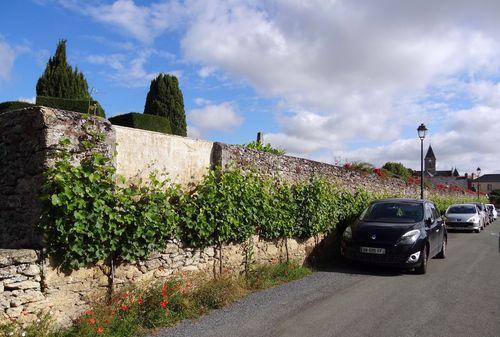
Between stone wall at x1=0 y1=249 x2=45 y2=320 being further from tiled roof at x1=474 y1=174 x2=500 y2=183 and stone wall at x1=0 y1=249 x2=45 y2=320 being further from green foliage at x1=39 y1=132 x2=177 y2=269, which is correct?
tiled roof at x1=474 y1=174 x2=500 y2=183

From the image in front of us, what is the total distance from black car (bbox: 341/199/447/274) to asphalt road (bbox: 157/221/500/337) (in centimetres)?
38

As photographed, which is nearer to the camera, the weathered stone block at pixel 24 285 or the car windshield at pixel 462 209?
the weathered stone block at pixel 24 285

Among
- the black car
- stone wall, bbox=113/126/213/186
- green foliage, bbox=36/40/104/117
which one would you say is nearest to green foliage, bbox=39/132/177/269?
stone wall, bbox=113/126/213/186

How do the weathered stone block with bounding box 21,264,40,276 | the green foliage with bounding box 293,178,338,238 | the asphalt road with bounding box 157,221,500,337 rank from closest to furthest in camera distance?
the weathered stone block with bounding box 21,264,40,276 < the asphalt road with bounding box 157,221,500,337 < the green foliage with bounding box 293,178,338,238

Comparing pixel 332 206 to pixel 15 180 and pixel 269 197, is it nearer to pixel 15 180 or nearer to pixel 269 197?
pixel 269 197

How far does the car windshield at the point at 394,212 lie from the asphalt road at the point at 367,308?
1.37 m

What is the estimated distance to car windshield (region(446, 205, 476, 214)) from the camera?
22.8 metres

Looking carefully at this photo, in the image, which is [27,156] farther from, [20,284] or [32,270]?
[20,284]

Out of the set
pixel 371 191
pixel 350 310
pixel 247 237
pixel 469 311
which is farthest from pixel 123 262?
pixel 371 191

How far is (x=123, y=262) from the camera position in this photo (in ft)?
19.7

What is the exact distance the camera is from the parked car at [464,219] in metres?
21.5

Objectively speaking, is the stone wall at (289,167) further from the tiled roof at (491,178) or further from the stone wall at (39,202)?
the tiled roof at (491,178)

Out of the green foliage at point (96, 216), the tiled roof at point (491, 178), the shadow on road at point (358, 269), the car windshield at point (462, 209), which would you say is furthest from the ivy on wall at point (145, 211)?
the tiled roof at point (491, 178)

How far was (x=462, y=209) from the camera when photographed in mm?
23219
